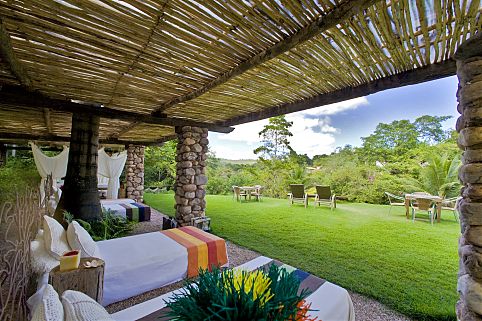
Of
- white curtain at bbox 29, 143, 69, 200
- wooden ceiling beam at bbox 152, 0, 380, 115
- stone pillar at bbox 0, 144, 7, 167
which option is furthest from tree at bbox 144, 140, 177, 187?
wooden ceiling beam at bbox 152, 0, 380, 115

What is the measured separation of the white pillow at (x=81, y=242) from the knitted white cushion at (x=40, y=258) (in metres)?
0.19

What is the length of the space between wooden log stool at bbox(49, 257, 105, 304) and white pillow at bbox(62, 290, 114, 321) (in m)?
0.72

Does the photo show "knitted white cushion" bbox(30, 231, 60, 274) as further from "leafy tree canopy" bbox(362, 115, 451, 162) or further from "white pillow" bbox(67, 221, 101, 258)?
"leafy tree canopy" bbox(362, 115, 451, 162)

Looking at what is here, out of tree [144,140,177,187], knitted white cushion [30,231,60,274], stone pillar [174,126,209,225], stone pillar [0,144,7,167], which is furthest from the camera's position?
tree [144,140,177,187]

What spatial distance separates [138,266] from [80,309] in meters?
1.50

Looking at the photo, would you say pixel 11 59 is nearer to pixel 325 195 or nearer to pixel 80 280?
pixel 80 280

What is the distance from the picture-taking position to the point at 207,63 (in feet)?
7.45

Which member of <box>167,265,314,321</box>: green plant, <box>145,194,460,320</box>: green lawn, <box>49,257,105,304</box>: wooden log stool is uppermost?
<box>167,265,314,321</box>: green plant

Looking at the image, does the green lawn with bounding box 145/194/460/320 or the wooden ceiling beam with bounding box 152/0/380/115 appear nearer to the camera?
the wooden ceiling beam with bounding box 152/0/380/115

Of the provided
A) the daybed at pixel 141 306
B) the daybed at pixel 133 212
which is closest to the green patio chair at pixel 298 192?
the daybed at pixel 133 212

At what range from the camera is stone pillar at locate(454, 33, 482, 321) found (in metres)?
1.50

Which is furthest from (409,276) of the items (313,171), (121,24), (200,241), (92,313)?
(313,171)

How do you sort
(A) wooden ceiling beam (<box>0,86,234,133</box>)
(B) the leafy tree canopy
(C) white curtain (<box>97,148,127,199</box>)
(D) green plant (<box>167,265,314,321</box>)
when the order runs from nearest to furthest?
(D) green plant (<box>167,265,314,321</box>)
(A) wooden ceiling beam (<box>0,86,234,133</box>)
(C) white curtain (<box>97,148,127,199</box>)
(B) the leafy tree canopy

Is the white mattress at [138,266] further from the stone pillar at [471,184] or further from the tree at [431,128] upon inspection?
the tree at [431,128]
